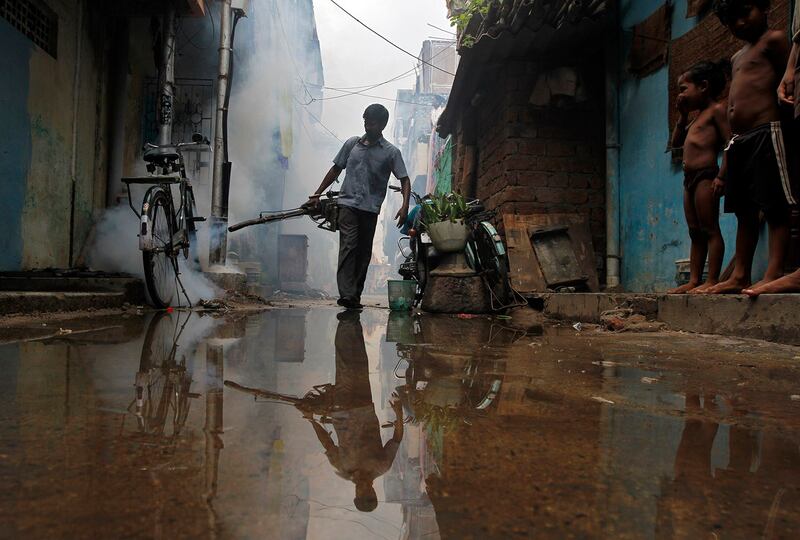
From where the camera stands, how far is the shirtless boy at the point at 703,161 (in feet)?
11.0

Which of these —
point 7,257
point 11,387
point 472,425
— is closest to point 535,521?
point 472,425

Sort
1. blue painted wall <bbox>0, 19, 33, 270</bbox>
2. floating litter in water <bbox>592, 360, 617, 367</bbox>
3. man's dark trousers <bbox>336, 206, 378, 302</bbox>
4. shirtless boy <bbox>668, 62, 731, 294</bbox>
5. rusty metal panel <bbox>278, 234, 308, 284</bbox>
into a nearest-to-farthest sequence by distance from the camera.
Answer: floating litter in water <bbox>592, 360, 617, 367</bbox>
shirtless boy <bbox>668, 62, 731, 294</bbox>
blue painted wall <bbox>0, 19, 33, 270</bbox>
man's dark trousers <bbox>336, 206, 378, 302</bbox>
rusty metal panel <bbox>278, 234, 308, 284</bbox>

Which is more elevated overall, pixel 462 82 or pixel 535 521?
pixel 462 82

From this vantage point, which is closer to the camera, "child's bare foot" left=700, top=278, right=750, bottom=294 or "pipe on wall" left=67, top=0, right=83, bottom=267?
"child's bare foot" left=700, top=278, right=750, bottom=294

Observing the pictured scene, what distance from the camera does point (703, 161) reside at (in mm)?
3400

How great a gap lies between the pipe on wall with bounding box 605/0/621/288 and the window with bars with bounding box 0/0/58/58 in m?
5.66

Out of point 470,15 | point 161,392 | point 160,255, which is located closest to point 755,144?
point 161,392

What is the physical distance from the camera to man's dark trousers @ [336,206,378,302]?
543 cm

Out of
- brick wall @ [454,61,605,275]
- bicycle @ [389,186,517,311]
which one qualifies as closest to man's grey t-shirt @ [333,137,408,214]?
bicycle @ [389,186,517,311]

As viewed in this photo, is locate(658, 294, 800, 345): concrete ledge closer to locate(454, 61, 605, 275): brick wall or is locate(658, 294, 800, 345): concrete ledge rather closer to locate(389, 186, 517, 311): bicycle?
locate(389, 186, 517, 311): bicycle

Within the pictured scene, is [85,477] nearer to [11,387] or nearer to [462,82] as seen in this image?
[11,387]

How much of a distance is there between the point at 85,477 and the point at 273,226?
50.3ft

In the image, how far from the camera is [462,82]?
287 inches

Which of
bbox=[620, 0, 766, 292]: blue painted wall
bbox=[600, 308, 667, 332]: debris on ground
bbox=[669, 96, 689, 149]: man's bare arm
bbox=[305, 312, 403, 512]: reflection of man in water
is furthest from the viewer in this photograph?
bbox=[620, 0, 766, 292]: blue painted wall
